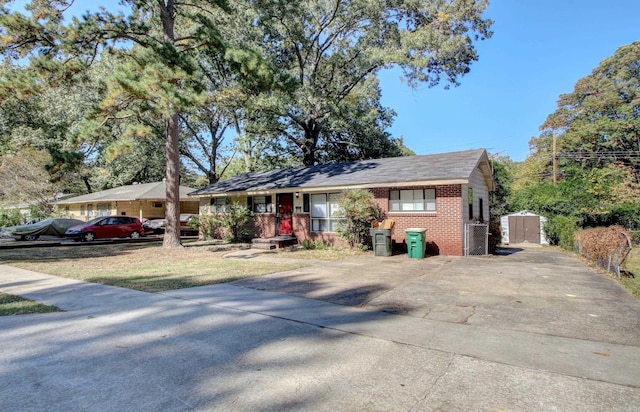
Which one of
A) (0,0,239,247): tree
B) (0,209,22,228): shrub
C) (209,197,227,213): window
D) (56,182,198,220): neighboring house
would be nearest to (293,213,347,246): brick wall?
(209,197,227,213): window

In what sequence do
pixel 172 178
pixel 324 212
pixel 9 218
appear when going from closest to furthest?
1. pixel 172 178
2. pixel 324 212
3. pixel 9 218

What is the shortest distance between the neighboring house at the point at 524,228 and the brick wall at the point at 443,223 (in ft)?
37.9

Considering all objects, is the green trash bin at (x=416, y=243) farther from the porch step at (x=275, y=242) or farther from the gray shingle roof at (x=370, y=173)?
the porch step at (x=275, y=242)

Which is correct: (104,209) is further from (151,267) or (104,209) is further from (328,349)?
(328,349)

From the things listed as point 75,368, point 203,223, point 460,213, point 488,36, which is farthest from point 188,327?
point 488,36

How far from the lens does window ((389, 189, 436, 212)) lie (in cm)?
1396

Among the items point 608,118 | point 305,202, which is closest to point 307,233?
point 305,202

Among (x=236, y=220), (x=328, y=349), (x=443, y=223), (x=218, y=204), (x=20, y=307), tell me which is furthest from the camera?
(x=218, y=204)

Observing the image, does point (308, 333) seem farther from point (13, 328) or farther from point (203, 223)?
point (203, 223)

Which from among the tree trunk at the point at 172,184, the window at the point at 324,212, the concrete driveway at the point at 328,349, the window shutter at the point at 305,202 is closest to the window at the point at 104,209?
the tree trunk at the point at 172,184

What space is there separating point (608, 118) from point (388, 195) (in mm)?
31180

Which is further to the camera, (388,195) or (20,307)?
(388,195)

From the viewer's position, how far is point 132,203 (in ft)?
99.8

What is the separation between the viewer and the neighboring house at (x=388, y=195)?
13.4 metres
